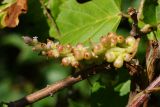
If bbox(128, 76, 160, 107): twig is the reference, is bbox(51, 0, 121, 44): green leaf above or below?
above

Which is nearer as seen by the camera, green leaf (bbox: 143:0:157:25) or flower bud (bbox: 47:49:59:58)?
flower bud (bbox: 47:49:59:58)

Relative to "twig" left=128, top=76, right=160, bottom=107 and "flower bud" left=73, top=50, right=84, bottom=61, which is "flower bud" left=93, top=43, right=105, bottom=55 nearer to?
"flower bud" left=73, top=50, right=84, bottom=61

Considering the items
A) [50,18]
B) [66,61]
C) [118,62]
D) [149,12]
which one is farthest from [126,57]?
[50,18]

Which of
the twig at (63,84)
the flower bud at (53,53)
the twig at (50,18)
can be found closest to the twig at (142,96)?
the twig at (63,84)

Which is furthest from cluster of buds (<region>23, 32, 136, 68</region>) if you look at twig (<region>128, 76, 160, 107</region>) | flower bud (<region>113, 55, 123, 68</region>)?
twig (<region>128, 76, 160, 107</region>)

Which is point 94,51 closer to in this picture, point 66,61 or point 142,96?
point 66,61

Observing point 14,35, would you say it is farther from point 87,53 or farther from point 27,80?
point 87,53

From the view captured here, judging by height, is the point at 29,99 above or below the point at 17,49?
above

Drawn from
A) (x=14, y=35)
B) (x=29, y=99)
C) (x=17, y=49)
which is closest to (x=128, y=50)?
(x=29, y=99)
